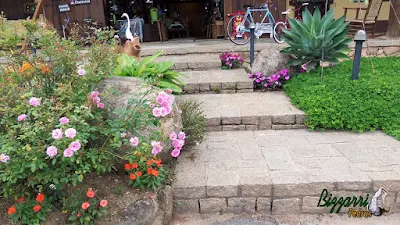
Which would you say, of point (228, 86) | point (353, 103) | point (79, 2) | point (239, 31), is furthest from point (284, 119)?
point (79, 2)

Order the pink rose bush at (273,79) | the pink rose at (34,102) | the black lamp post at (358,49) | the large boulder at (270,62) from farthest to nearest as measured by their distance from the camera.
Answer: the large boulder at (270,62), the pink rose bush at (273,79), the black lamp post at (358,49), the pink rose at (34,102)

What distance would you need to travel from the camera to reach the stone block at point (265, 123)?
3.36m

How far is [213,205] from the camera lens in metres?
2.32

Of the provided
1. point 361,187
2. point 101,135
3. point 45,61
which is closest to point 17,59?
point 45,61

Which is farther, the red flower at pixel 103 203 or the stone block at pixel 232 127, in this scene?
the stone block at pixel 232 127

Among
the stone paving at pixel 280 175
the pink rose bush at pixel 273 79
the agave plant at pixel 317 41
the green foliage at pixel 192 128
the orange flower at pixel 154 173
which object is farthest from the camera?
the pink rose bush at pixel 273 79

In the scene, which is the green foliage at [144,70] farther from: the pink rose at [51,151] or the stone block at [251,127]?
the pink rose at [51,151]

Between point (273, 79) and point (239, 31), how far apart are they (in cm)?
254

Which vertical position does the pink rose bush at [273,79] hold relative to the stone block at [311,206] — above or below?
above

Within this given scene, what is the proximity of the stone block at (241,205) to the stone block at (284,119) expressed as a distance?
49.7 inches

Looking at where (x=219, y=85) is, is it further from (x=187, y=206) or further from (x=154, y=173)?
(x=154, y=173)

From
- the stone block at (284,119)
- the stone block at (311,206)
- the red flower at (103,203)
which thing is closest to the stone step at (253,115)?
the stone block at (284,119)

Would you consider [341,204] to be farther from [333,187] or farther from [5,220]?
[5,220]

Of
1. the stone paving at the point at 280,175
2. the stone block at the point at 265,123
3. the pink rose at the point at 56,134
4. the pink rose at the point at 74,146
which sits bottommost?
the stone paving at the point at 280,175
